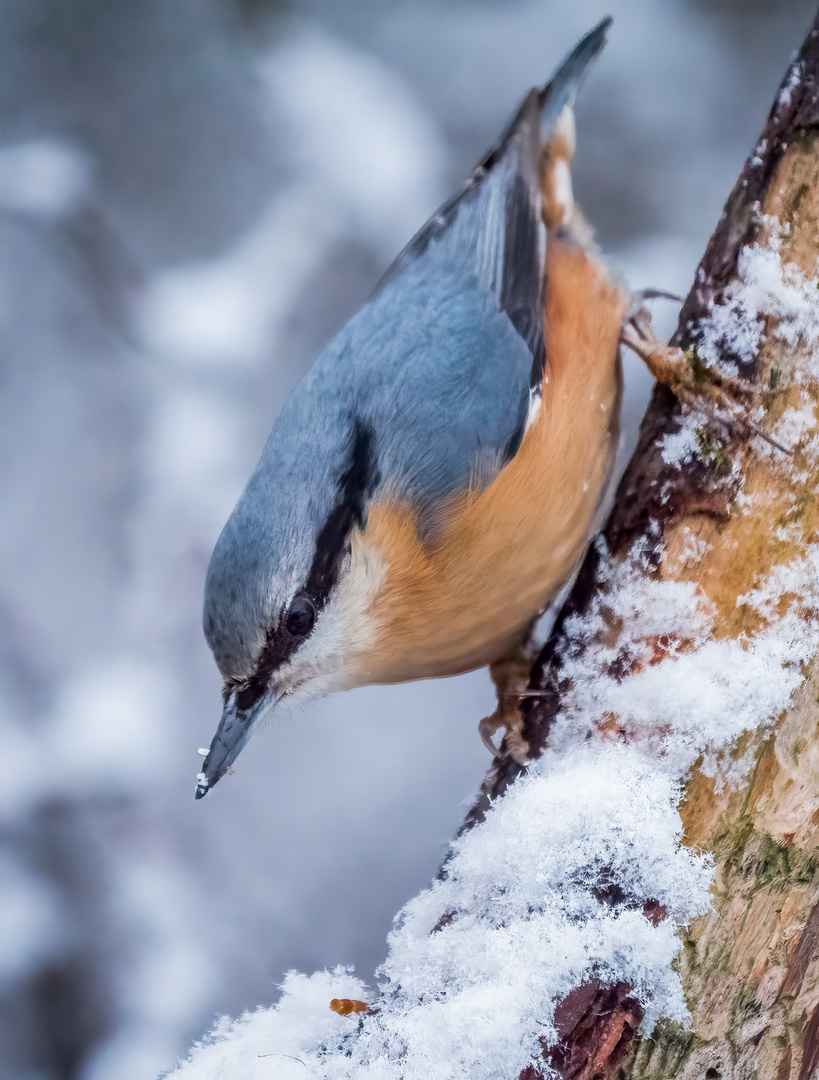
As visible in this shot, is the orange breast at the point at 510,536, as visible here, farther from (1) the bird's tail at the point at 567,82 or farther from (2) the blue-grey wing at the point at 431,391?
(1) the bird's tail at the point at 567,82

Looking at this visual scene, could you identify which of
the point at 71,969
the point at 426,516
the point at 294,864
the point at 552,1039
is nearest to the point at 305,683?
the point at 426,516

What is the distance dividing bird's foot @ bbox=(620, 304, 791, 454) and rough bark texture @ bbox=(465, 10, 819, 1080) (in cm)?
2

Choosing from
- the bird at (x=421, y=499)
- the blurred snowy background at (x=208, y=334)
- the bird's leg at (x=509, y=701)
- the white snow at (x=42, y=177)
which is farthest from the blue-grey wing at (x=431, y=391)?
the white snow at (x=42, y=177)

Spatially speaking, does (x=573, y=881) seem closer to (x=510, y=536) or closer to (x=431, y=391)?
(x=510, y=536)

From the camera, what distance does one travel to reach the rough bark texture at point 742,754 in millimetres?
898

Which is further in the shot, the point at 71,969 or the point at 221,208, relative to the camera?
the point at 221,208

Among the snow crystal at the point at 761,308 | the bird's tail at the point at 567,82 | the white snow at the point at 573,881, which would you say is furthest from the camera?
the bird's tail at the point at 567,82

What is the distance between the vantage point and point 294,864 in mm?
1983

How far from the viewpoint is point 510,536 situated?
1282 millimetres

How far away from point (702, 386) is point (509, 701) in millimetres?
582

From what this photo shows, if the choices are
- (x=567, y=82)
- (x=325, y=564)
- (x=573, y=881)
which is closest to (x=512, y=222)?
(x=567, y=82)

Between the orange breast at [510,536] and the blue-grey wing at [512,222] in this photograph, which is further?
the blue-grey wing at [512,222]

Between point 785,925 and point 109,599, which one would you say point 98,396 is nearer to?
point 109,599

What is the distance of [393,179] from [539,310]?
2.96ft
